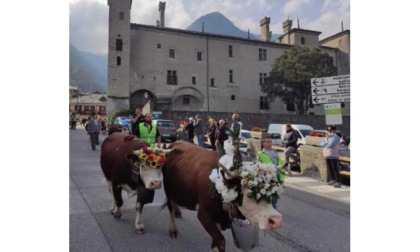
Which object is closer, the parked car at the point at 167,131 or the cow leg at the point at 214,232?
the cow leg at the point at 214,232

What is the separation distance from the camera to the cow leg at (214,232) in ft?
9.45

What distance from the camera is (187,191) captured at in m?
3.33

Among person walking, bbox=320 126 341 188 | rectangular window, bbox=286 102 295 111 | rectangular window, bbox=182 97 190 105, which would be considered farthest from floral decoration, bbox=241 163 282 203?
rectangular window, bbox=286 102 295 111

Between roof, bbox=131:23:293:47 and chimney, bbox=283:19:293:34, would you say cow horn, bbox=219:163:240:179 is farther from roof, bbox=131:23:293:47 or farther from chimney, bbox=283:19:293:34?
roof, bbox=131:23:293:47

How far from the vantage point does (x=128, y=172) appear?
4.04 meters

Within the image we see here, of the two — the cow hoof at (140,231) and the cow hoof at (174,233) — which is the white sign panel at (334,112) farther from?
the cow hoof at (140,231)

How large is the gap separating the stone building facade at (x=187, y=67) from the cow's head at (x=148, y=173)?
21760 millimetres

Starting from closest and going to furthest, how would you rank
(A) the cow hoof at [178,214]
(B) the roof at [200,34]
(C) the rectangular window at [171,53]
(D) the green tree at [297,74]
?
(A) the cow hoof at [178,214] → (D) the green tree at [297,74] → (B) the roof at [200,34] → (C) the rectangular window at [171,53]

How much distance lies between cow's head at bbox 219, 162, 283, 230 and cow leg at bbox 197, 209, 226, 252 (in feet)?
1.22

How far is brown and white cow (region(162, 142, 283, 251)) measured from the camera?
8.46 ft

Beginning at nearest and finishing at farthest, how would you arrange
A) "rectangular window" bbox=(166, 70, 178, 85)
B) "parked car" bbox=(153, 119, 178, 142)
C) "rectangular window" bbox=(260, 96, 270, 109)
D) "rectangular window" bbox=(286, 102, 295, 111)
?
"parked car" bbox=(153, 119, 178, 142), "rectangular window" bbox=(166, 70, 178, 85), "rectangular window" bbox=(286, 102, 295, 111), "rectangular window" bbox=(260, 96, 270, 109)

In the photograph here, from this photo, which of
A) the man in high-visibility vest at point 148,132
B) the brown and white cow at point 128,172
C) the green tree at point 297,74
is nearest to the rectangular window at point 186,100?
the green tree at point 297,74
